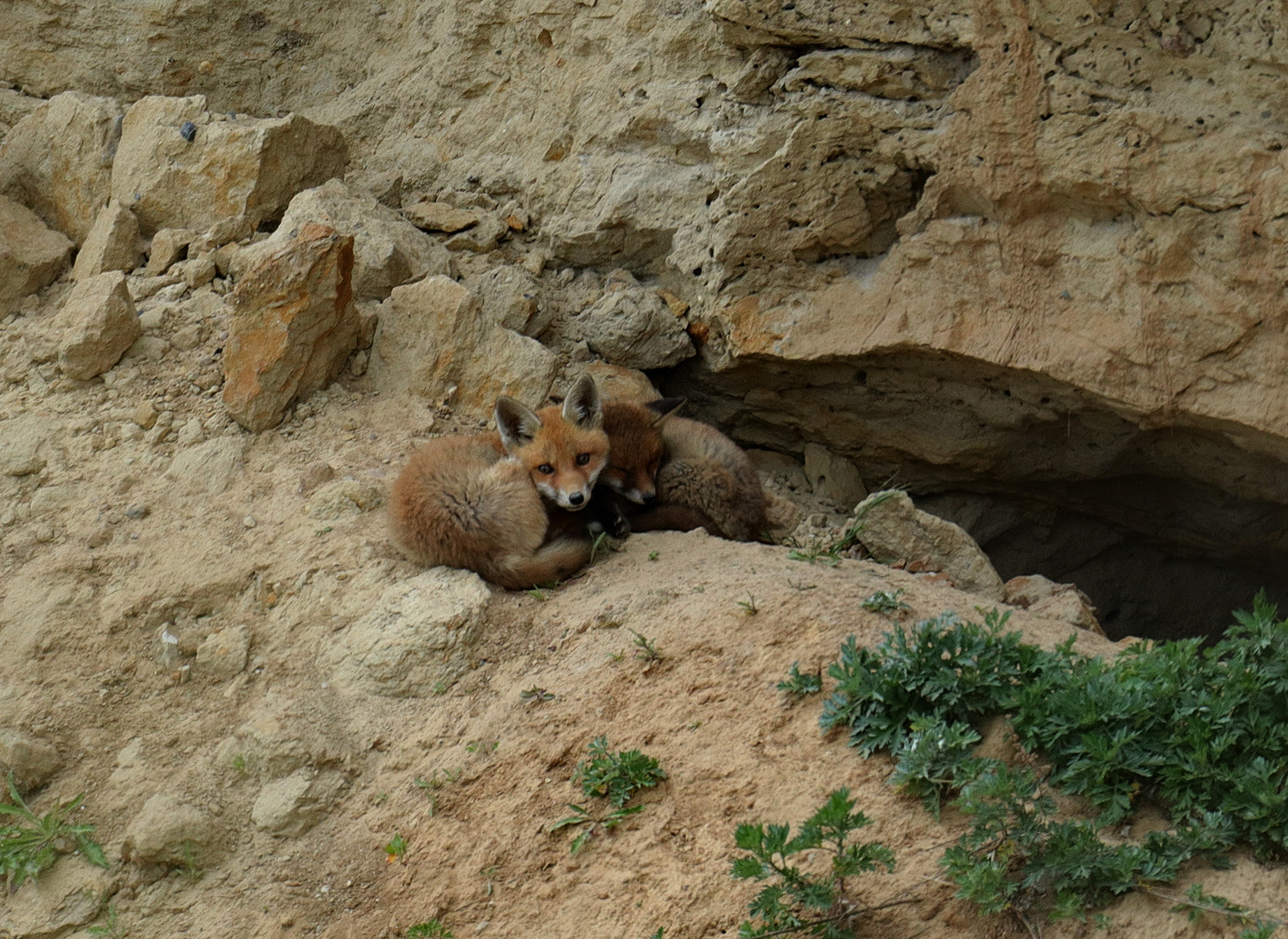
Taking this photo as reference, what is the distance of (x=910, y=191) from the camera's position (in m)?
5.56

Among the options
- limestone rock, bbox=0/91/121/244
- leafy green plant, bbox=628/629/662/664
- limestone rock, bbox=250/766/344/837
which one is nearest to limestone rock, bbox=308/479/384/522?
limestone rock, bbox=250/766/344/837

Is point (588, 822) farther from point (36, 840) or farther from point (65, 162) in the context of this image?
point (65, 162)

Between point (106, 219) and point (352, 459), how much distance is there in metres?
2.18

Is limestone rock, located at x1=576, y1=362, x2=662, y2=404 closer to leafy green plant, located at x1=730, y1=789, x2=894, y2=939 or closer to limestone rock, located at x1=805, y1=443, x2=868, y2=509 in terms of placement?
limestone rock, located at x1=805, y1=443, x2=868, y2=509

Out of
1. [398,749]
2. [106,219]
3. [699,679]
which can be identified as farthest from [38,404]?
[699,679]

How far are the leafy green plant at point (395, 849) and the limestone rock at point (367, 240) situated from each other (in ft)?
10.7

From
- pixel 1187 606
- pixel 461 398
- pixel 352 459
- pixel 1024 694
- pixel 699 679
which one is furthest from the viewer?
pixel 1187 606

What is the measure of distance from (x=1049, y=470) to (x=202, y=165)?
506 cm

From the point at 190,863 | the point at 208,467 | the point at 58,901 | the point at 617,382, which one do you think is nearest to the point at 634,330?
the point at 617,382

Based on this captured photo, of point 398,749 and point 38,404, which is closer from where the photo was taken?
point 398,749

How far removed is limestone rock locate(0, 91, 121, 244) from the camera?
20.9ft

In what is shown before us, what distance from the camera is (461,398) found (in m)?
5.84

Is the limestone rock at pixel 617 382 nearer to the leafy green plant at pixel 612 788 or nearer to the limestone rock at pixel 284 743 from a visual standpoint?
the limestone rock at pixel 284 743

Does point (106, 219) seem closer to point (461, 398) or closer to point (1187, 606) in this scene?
point (461, 398)
